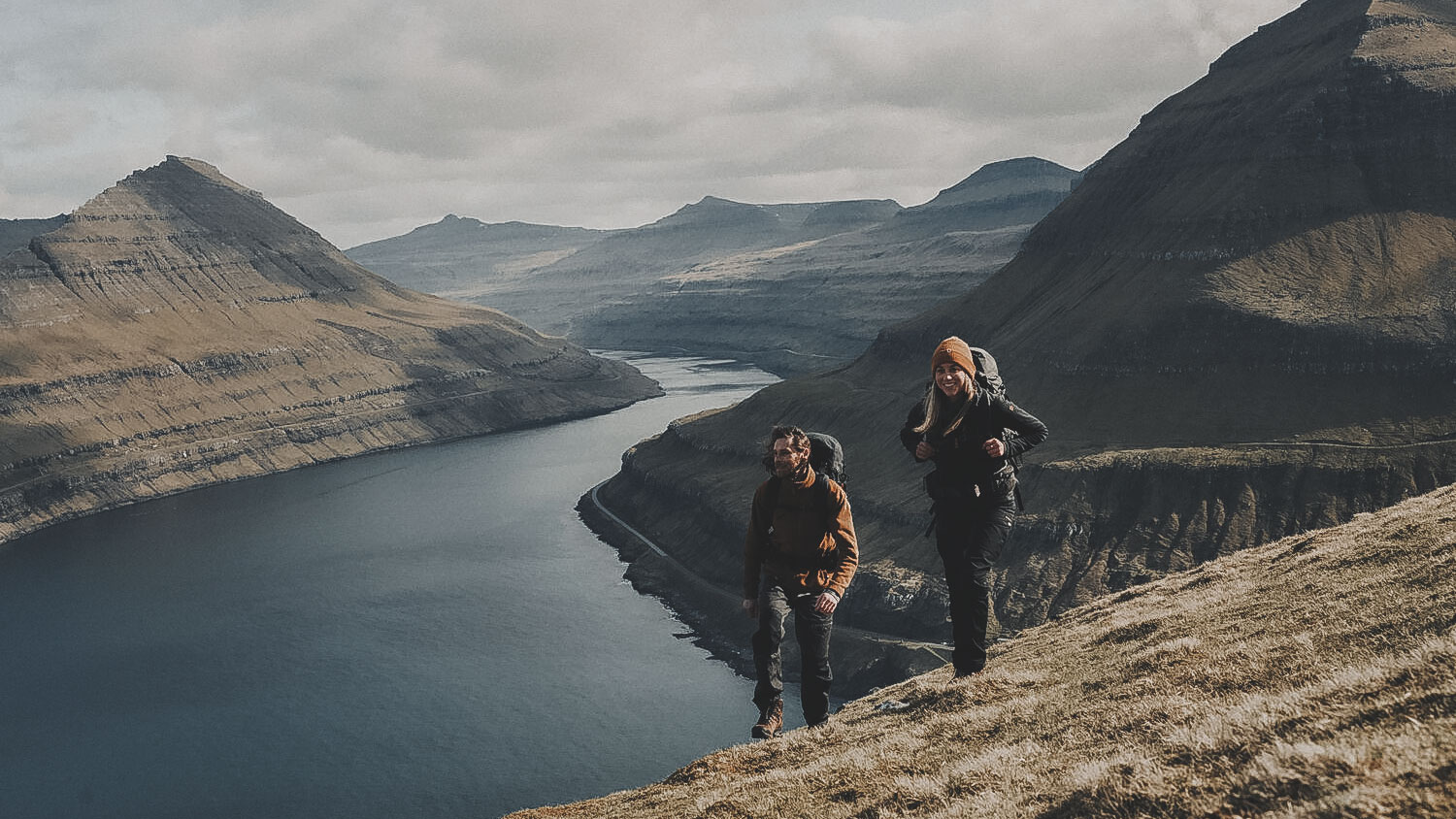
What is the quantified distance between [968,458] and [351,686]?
11909 cm

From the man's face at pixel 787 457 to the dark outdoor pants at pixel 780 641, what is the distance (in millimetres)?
2485

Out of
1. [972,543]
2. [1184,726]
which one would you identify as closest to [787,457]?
[972,543]

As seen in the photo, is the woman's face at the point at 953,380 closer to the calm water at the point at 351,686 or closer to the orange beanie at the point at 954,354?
the orange beanie at the point at 954,354

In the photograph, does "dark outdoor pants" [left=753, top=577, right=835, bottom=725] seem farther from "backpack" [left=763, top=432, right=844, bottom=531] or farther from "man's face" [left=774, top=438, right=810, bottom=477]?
"man's face" [left=774, top=438, right=810, bottom=477]

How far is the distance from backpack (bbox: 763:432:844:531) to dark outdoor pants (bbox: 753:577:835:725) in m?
1.51

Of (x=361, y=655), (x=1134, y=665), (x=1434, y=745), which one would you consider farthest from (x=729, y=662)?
(x=1434, y=745)

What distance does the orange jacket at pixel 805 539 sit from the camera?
848 inches

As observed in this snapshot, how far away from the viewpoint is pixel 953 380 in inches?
808

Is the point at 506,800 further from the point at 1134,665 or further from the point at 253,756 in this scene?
the point at 1134,665

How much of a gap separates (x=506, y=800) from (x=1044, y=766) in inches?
3472

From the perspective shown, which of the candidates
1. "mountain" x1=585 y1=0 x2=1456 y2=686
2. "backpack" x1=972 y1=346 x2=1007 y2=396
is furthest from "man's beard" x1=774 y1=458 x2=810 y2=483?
"mountain" x1=585 y1=0 x2=1456 y2=686

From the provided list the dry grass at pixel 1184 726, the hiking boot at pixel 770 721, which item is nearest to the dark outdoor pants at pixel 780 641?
the hiking boot at pixel 770 721

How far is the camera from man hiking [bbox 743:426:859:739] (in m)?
21.4

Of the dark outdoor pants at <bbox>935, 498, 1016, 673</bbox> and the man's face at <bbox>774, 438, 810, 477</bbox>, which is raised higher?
the man's face at <bbox>774, 438, 810, 477</bbox>
